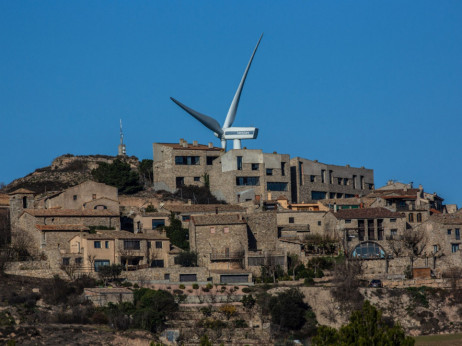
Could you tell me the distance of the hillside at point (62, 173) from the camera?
4227 inches

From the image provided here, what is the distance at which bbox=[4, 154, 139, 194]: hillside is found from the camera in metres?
107

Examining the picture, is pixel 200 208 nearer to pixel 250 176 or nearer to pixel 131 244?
pixel 250 176

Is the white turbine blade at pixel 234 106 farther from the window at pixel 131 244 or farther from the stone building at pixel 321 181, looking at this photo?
the window at pixel 131 244

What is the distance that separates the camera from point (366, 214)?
91.6 meters

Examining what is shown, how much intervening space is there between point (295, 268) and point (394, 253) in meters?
8.10

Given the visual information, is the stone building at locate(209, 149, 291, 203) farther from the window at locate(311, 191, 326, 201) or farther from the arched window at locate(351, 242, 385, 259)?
the arched window at locate(351, 242, 385, 259)

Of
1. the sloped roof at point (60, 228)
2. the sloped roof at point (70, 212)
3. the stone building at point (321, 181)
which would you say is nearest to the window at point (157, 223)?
the sloped roof at point (70, 212)

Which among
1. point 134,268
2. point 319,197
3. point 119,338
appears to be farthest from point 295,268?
point 319,197

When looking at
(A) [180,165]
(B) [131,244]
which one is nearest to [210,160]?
(A) [180,165]

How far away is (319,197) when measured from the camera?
108 m

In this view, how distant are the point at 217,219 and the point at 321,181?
23493 millimetres

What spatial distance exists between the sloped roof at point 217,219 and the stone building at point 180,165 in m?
17.1

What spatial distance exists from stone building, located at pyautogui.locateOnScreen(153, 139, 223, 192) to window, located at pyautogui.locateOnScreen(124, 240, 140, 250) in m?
20.3

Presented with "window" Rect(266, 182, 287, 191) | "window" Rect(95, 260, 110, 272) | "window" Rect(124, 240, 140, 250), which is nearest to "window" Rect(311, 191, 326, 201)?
"window" Rect(266, 182, 287, 191)
